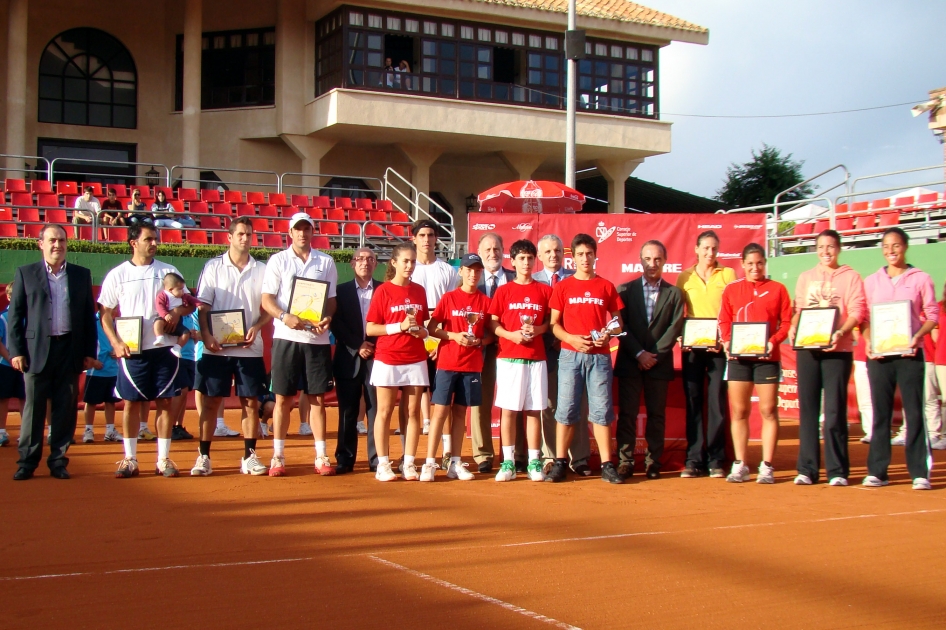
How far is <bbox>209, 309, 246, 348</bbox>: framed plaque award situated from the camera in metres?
8.11

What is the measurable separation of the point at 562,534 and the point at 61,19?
24.4 m

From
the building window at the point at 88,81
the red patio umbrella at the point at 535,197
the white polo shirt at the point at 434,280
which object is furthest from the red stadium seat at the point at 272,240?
the white polo shirt at the point at 434,280

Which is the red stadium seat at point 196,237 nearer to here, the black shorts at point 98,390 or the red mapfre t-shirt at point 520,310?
the black shorts at point 98,390

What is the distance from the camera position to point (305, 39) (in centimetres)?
2575

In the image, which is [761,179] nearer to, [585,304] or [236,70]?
[236,70]

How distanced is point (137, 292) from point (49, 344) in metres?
0.87

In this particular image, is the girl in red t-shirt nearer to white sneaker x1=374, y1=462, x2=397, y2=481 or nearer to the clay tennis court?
white sneaker x1=374, y1=462, x2=397, y2=481

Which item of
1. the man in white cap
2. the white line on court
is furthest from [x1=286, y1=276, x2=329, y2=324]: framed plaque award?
the white line on court

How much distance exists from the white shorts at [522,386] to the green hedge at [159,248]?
9695 mm

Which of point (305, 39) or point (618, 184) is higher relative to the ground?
point (305, 39)

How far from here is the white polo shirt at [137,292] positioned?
26.9 ft

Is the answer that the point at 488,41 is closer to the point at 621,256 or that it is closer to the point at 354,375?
the point at 621,256

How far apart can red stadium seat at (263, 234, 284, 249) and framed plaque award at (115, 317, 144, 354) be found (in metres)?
11.3

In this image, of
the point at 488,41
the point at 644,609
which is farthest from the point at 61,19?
the point at 644,609
